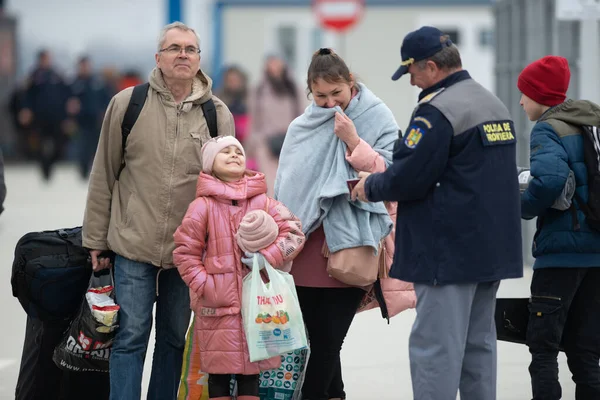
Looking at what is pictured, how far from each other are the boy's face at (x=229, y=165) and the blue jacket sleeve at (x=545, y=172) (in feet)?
4.14

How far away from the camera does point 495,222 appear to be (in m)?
4.36

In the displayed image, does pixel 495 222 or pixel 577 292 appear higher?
pixel 495 222

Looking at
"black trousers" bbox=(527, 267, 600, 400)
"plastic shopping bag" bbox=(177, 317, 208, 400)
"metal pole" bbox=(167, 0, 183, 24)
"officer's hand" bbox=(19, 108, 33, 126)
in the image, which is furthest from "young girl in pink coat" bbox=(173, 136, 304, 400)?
"officer's hand" bbox=(19, 108, 33, 126)

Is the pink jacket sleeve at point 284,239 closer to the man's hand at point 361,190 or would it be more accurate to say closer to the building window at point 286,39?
the man's hand at point 361,190

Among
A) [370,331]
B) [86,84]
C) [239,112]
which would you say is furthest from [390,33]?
[370,331]

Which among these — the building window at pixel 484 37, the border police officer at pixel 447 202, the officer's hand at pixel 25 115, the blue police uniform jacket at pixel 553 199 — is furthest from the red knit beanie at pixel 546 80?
the building window at pixel 484 37

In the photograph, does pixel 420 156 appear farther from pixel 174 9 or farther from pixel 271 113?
pixel 271 113

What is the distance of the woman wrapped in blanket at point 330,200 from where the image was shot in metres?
4.98

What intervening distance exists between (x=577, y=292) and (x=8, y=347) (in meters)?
3.80

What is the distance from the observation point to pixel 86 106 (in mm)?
20375

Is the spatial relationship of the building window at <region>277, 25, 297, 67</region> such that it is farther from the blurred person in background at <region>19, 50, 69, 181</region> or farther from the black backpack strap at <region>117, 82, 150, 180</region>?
the black backpack strap at <region>117, 82, 150, 180</region>

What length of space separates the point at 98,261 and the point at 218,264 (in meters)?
0.59

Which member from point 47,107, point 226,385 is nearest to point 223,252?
point 226,385

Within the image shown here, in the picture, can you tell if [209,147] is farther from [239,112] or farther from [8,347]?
[239,112]
